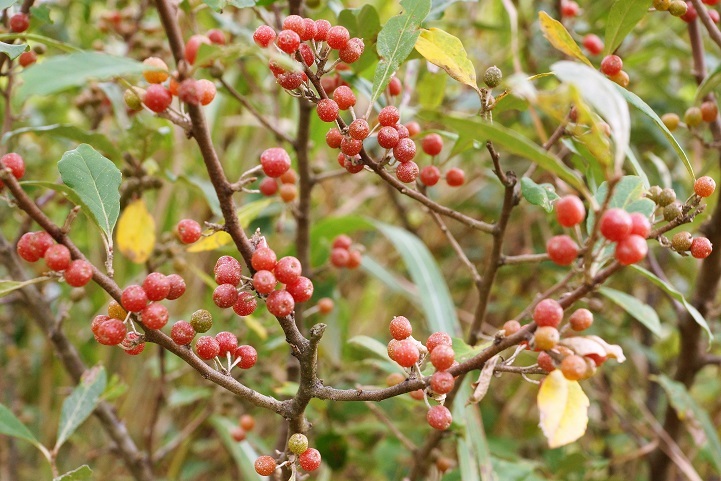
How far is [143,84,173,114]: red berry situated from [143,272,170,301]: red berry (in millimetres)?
130

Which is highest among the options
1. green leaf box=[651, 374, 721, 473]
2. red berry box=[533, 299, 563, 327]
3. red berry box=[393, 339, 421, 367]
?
red berry box=[533, 299, 563, 327]

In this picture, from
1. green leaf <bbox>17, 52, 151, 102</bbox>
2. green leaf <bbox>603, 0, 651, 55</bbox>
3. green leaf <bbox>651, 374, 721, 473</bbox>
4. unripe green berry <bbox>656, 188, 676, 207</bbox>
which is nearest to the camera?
green leaf <bbox>17, 52, 151, 102</bbox>

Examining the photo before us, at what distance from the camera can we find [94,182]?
0.58 m

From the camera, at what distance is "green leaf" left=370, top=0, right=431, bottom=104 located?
588 mm

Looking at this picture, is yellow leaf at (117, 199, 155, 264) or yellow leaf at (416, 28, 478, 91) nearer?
yellow leaf at (416, 28, 478, 91)

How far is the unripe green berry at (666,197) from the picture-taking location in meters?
0.58

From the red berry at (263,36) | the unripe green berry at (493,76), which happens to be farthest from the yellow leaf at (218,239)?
the unripe green berry at (493,76)

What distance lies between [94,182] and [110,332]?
0.52 feet

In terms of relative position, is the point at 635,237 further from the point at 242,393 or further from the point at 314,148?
the point at 314,148

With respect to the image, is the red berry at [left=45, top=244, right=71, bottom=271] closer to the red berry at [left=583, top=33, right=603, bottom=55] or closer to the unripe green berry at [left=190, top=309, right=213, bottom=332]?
the unripe green berry at [left=190, top=309, right=213, bottom=332]

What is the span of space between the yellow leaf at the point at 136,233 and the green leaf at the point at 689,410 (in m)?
0.88

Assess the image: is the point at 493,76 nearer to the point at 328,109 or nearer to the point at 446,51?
the point at 446,51

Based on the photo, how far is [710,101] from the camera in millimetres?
921

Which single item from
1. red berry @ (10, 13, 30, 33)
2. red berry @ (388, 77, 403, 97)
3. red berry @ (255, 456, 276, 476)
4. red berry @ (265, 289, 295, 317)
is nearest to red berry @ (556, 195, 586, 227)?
red berry @ (265, 289, 295, 317)
